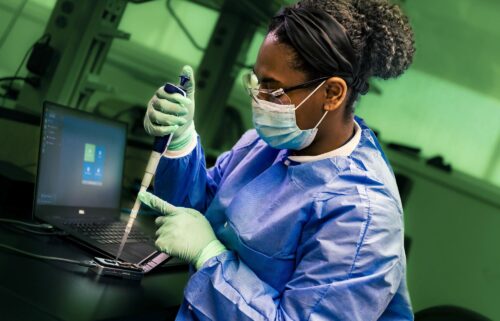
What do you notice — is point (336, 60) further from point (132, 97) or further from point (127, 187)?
point (132, 97)

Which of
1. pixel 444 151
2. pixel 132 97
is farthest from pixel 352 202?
pixel 444 151

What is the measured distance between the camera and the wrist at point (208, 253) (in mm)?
1034

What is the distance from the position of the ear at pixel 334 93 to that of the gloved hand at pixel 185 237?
14.4 inches

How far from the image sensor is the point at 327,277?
3.13 ft

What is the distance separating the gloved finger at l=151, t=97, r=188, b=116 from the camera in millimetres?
1103

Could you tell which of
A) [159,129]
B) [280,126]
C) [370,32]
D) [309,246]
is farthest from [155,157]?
[370,32]

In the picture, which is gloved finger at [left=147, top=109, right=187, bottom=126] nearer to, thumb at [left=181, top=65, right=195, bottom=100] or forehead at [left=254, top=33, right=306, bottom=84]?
thumb at [left=181, top=65, right=195, bottom=100]

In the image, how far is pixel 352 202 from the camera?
Result: 1.01 m

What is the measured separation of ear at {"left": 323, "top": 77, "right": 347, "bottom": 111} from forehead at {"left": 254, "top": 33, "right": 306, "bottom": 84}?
0.06 meters

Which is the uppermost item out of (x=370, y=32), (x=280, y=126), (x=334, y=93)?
(x=370, y=32)

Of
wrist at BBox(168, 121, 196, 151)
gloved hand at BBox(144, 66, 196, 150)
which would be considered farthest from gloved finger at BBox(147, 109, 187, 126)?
wrist at BBox(168, 121, 196, 151)

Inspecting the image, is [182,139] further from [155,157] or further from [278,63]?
Result: [278,63]

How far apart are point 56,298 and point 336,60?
69 cm

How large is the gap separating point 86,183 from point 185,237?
0.56 metres
